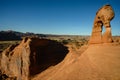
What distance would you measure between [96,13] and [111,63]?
8594 mm

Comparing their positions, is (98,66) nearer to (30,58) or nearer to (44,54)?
(30,58)

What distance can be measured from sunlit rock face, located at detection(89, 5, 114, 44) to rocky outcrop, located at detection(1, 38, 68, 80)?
28.5 feet

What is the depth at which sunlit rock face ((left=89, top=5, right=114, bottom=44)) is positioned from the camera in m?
20.3

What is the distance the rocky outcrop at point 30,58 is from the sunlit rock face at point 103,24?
868 cm

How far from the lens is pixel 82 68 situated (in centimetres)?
1775

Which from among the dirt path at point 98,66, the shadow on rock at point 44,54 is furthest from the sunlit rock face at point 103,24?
the shadow on rock at point 44,54

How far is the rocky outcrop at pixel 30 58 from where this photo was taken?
24.8 metres

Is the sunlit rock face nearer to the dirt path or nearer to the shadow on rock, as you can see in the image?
the dirt path

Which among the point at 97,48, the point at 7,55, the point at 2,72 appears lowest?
the point at 2,72

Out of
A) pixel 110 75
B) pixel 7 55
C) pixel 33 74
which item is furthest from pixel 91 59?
pixel 7 55

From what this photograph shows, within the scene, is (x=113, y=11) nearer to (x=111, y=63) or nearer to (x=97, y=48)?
(x=97, y=48)

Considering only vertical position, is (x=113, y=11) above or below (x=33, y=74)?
above

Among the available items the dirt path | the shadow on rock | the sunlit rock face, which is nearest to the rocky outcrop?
the shadow on rock

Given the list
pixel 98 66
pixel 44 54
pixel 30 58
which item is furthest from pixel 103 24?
pixel 44 54
